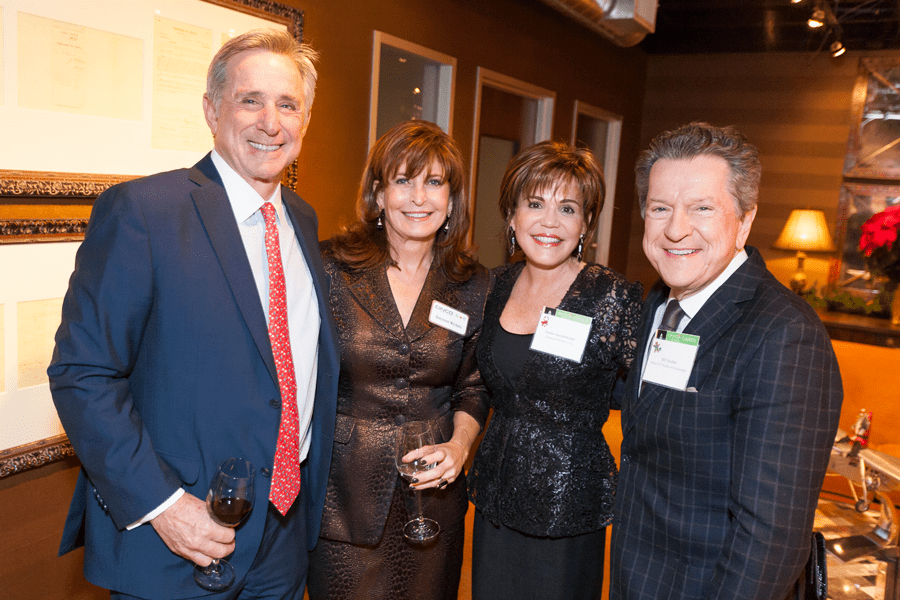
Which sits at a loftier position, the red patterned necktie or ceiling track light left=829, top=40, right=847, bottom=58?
ceiling track light left=829, top=40, right=847, bottom=58

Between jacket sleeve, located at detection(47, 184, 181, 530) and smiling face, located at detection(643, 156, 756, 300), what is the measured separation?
44.4 inches

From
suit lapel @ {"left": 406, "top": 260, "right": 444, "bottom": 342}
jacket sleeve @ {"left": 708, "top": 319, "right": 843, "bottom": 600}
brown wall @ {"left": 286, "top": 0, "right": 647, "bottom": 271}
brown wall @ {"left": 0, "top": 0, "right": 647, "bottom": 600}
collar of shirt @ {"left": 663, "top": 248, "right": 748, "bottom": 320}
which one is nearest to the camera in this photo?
jacket sleeve @ {"left": 708, "top": 319, "right": 843, "bottom": 600}

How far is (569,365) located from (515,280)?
1.40 ft

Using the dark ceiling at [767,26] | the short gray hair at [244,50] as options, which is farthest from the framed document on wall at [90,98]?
the dark ceiling at [767,26]

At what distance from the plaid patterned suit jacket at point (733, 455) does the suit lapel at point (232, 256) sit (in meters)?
0.89

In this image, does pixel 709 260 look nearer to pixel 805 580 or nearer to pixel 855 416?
pixel 805 580

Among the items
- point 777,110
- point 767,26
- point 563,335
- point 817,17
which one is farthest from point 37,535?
point 777,110

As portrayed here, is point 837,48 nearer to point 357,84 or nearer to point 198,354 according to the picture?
point 357,84

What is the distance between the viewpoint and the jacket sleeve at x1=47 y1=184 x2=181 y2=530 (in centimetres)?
133

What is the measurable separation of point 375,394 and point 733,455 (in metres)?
1.00

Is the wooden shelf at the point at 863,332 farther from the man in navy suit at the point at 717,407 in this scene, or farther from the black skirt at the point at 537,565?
the man in navy suit at the point at 717,407

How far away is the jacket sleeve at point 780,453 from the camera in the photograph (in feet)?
4.11

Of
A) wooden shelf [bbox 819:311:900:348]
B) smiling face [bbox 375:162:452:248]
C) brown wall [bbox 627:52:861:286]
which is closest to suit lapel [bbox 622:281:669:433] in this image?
smiling face [bbox 375:162:452:248]

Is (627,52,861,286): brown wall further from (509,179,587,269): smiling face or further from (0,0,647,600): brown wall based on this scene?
(509,179,587,269): smiling face
